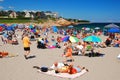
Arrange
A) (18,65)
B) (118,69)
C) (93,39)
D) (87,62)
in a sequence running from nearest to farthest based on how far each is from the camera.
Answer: (118,69), (18,65), (87,62), (93,39)

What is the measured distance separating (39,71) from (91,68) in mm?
2684

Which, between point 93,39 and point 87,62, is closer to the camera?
point 87,62

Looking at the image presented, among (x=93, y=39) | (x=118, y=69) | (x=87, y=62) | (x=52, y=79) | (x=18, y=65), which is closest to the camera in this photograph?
(x=52, y=79)

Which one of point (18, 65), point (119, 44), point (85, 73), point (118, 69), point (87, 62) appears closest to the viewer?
point (85, 73)

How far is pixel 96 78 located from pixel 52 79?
183cm

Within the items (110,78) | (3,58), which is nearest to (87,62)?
(110,78)

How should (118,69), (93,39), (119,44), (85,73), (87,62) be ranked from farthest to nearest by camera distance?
(119,44) < (93,39) < (87,62) < (118,69) < (85,73)

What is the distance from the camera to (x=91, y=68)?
462 inches

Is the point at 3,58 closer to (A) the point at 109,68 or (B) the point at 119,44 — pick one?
(A) the point at 109,68

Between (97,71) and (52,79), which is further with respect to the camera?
(97,71)

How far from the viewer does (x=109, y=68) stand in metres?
11.9

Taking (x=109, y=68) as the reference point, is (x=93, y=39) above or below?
above

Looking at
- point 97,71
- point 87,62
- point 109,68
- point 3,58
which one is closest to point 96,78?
point 97,71

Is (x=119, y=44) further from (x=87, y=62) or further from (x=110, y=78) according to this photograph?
(x=110, y=78)
